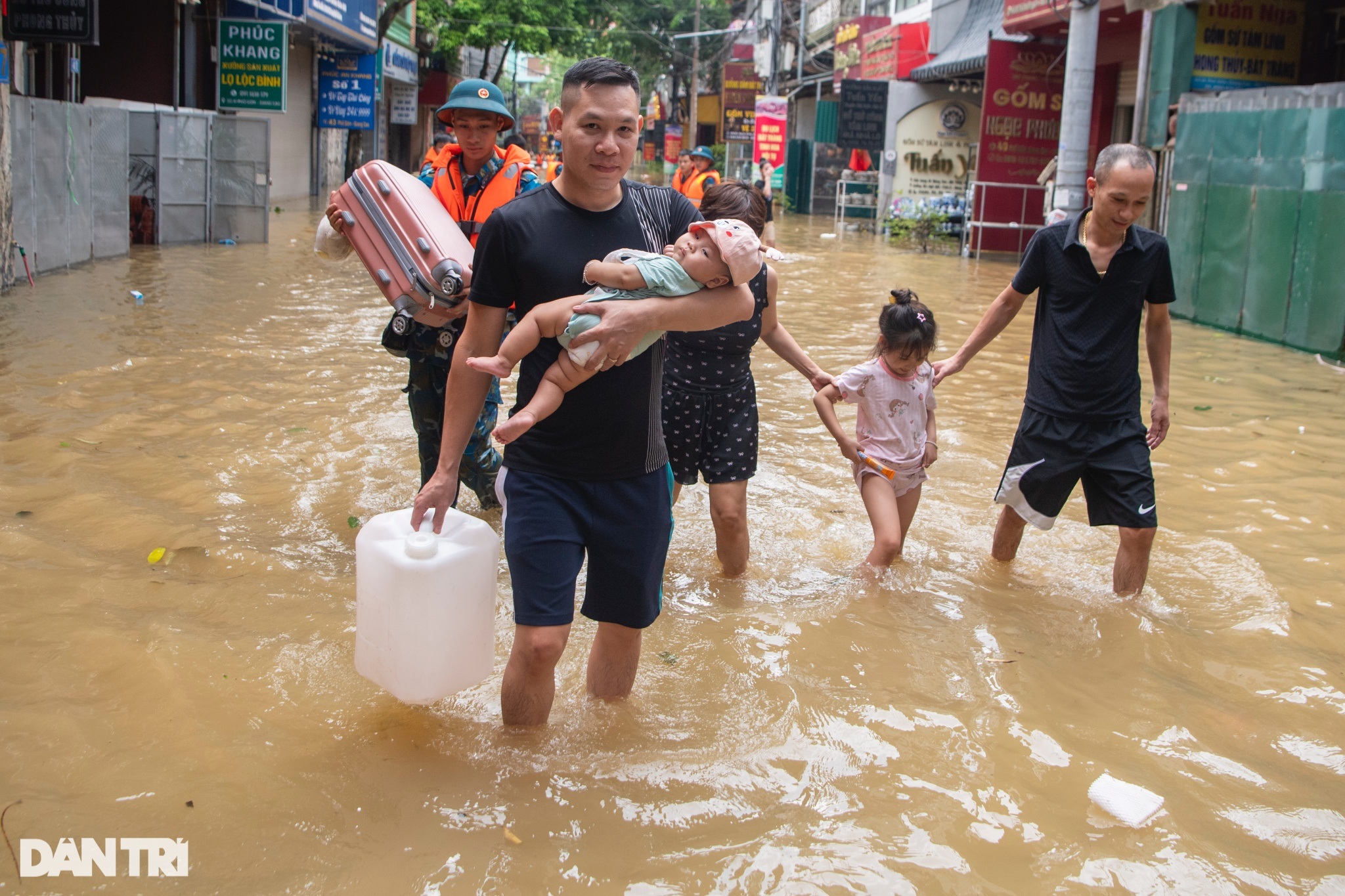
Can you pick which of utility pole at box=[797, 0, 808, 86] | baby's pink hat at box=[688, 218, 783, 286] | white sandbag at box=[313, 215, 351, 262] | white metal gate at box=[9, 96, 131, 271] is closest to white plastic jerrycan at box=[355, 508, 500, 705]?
baby's pink hat at box=[688, 218, 783, 286]

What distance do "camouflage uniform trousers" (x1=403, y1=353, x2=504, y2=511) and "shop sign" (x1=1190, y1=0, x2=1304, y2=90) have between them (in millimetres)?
11121

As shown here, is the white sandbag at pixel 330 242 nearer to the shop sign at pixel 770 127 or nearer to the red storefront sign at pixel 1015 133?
the red storefront sign at pixel 1015 133

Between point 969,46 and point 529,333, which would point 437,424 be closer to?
point 529,333

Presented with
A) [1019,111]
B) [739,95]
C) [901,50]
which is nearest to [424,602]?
[1019,111]

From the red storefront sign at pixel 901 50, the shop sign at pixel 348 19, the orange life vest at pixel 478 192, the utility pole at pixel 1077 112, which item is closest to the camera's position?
the orange life vest at pixel 478 192

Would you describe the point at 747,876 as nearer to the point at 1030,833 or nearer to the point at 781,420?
the point at 1030,833

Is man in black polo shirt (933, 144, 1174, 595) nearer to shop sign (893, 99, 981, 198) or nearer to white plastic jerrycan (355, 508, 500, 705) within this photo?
white plastic jerrycan (355, 508, 500, 705)

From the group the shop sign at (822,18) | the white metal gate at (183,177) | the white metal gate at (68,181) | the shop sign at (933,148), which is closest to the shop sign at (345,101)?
the white metal gate at (183,177)

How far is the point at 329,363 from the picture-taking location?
8.84 meters

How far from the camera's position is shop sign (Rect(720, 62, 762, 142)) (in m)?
42.7

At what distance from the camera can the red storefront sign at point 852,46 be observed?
28422mm

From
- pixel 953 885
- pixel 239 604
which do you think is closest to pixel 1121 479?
pixel 953 885

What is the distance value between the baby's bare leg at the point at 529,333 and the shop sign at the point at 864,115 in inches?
936

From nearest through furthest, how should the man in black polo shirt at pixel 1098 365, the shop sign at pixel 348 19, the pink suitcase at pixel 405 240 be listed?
the pink suitcase at pixel 405 240, the man in black polo shirt at pixel 1098 365, the shop sign at pixel 348 19
